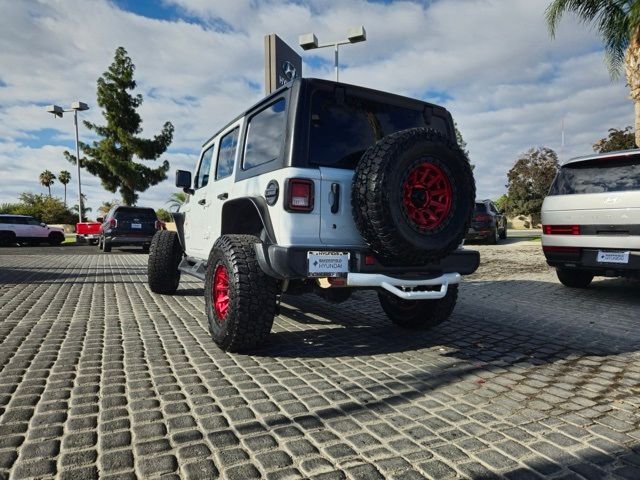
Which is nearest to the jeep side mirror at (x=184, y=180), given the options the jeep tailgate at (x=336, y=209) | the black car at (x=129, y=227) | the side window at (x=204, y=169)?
the side window at (x=204, y=169)

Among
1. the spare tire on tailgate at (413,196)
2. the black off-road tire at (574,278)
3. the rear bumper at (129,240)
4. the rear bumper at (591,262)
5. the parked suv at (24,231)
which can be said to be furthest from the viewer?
the parked suv at (24,231)

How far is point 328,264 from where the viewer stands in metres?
2.98

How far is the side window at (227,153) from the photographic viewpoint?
4230 millimetres

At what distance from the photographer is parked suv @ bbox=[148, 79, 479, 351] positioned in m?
2.93

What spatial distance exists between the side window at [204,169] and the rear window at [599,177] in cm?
468

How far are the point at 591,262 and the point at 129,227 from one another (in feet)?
45.0

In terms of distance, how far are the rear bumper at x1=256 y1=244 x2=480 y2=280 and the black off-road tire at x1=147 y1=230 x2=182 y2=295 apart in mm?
3182

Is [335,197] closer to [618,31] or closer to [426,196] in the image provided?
[426,196]

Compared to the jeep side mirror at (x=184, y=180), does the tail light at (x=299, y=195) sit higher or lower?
lower

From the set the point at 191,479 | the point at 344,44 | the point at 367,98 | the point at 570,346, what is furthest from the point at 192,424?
the point at 344,44

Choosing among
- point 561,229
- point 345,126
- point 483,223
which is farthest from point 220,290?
point 483,223

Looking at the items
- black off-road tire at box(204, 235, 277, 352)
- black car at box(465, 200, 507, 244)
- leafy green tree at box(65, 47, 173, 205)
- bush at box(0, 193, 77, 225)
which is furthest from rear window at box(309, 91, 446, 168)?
bush at box(0, 193, 77, 225)

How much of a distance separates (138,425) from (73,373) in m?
1.09

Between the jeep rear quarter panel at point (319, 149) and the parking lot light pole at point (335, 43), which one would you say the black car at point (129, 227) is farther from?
the jeep rear quarter panel at point (319, 149)
